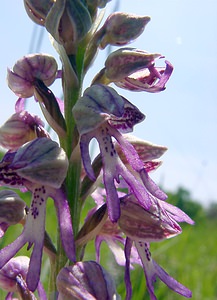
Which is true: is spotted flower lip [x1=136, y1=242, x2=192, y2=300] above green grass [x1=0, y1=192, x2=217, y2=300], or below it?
above

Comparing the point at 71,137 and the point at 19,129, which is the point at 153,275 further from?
the point at 19,129

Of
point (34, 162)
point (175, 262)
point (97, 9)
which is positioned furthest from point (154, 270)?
point (175, 262)

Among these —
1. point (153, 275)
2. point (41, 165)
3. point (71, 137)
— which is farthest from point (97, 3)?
point (153, 275)

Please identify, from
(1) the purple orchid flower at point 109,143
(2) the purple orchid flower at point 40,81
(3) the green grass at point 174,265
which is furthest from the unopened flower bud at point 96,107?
(3) the green grass at point 174,265

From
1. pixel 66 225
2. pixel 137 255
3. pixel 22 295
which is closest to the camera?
pixel 66 225

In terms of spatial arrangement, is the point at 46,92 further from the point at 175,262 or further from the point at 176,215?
the point at 175,262

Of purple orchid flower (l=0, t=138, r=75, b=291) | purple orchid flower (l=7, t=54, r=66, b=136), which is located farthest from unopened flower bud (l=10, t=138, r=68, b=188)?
purple orchid flower (l=7, t=54, r=66, b=136)

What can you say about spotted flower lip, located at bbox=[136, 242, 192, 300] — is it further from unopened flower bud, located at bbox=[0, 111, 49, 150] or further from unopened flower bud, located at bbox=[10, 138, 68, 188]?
unopened flower bud, located at bbox=[0, 111, 49, 150]
